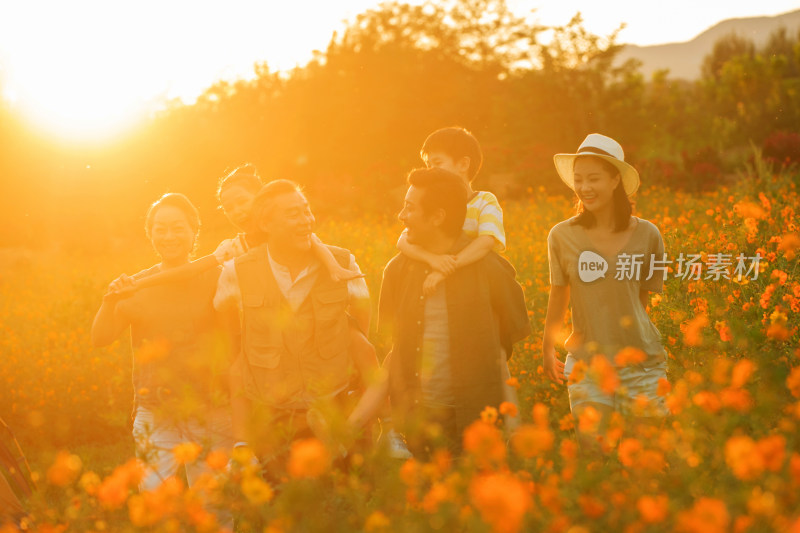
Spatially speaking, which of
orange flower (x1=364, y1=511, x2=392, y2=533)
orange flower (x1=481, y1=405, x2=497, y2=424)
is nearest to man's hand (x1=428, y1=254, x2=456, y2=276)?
orange flower (x1=481, y1=405, x2=497, y2=424)

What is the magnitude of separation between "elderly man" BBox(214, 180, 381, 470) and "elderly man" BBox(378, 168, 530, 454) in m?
0.27

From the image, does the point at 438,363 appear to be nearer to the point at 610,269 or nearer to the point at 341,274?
the point at 341,274

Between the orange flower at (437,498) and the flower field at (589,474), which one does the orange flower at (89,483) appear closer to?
the flower field at (589,474)

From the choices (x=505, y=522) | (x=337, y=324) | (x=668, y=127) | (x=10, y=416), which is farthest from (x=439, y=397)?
(x=668, y=127)

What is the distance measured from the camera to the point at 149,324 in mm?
3846

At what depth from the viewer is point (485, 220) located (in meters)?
3.68

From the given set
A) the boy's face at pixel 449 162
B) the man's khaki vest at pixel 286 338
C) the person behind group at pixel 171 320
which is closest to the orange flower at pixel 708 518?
the man's khaki vest at pixel 286 338

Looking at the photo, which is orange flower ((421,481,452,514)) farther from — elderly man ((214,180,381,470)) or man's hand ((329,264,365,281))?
man's hand ((329,264,365,281))

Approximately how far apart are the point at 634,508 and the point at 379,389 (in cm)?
173

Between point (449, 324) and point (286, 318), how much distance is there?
2.54ft

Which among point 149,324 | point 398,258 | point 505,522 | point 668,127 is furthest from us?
point 668,127

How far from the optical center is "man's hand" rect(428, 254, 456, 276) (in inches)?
128

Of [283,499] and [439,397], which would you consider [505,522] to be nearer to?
[283,499]

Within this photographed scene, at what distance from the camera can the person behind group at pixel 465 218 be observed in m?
3.29
